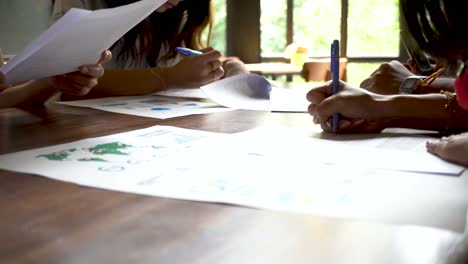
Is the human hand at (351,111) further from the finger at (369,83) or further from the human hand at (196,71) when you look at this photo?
the human hand at (196,71)

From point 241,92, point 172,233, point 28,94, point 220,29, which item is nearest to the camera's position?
point 172,233

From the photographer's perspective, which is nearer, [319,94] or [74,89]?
[319,94]

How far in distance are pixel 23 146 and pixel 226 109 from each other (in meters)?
0.51

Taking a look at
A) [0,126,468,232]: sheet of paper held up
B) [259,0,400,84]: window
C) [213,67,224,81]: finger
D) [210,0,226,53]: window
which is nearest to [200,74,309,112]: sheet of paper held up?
[213,67,224,81]: finger

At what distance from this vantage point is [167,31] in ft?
6.50

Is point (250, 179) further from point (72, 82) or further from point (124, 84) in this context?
point (124, 84)

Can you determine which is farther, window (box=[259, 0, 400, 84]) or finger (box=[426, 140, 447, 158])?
window (box=[259, 0, 400, 84])

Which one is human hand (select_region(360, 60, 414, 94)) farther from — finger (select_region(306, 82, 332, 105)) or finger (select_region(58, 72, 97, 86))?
finger (select_region(58, 72, 97, 86))

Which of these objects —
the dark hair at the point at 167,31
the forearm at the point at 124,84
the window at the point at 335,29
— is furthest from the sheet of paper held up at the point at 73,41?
the window at the point at 335,29

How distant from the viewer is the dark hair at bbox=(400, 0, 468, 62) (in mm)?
673

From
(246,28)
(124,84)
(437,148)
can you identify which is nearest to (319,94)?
(437,148)

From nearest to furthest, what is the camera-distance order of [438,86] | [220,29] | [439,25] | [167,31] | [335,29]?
1. [439,25]
2. [438,86]
3. [167,31]
4. [335,29]
5. [220,29]

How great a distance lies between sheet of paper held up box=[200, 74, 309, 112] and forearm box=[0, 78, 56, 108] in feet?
1.20

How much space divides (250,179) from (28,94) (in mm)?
845
